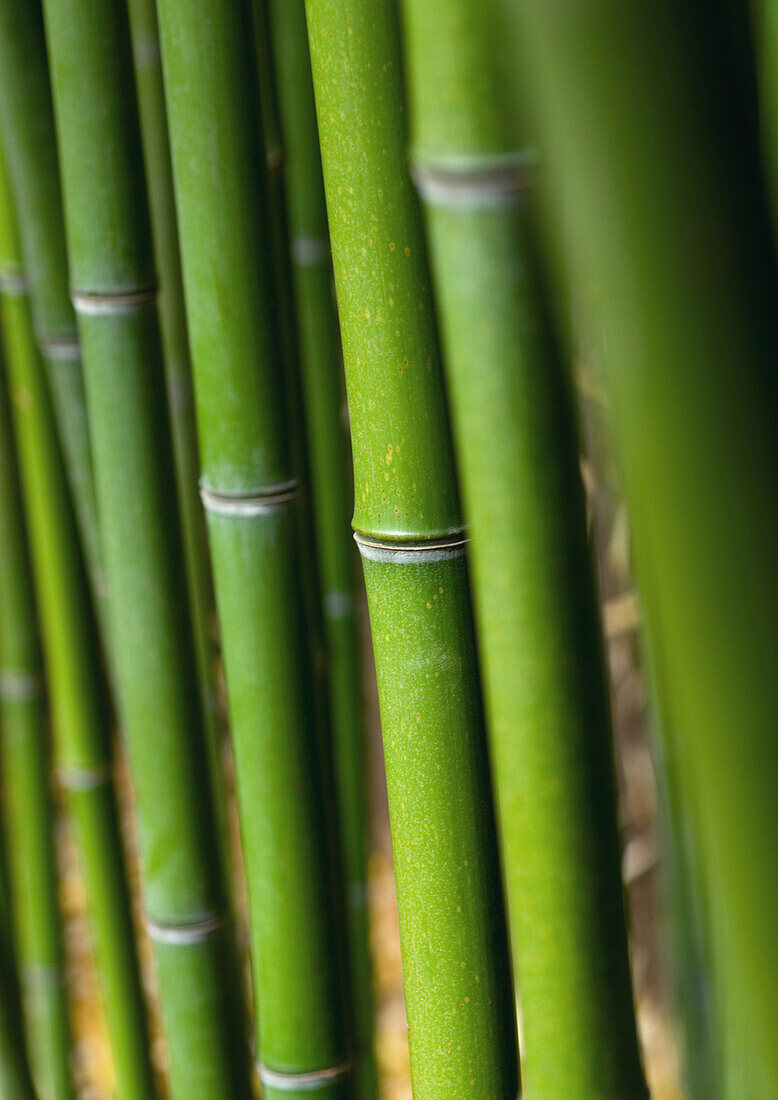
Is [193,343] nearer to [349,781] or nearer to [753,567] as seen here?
[753,567]

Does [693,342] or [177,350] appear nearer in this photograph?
[693,342]

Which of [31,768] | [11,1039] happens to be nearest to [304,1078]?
[11,1039]

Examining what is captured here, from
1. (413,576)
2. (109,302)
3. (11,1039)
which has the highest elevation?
(109,302)

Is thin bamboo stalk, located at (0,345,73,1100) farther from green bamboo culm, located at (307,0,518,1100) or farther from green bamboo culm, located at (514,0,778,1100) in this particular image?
green bamboo culm, located at (514,0,778,1100)

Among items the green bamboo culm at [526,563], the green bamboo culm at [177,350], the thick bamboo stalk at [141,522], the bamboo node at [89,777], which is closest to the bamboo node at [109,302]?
the thick bamboo stalk at [141,522]

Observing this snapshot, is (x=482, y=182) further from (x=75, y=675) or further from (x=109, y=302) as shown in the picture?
(x=75, y=675)

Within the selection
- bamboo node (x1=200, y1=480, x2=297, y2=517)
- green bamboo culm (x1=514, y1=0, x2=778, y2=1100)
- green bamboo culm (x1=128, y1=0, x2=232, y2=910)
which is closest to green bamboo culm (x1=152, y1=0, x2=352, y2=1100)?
bamboo node (x1=200, y1=480, x2=297, y2=517)

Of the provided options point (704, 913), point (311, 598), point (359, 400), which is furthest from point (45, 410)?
point (704, 913)
